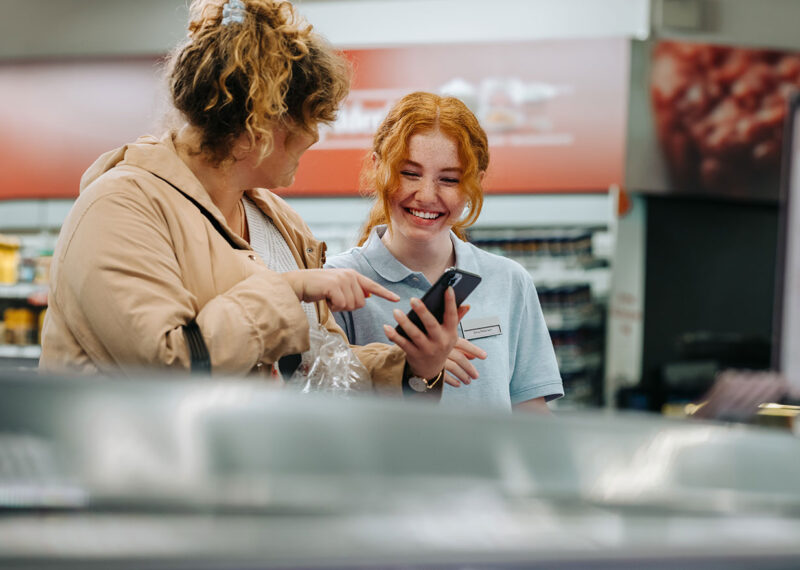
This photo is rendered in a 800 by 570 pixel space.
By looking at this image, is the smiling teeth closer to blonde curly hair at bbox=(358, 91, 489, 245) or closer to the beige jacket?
blonde curly hair at bbox=(358, 91, 489, 245)

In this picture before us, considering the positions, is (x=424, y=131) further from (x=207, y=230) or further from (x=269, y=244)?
(x=207, y=230)

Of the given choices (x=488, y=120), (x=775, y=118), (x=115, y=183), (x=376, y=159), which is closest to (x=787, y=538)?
(x=115, y=183)

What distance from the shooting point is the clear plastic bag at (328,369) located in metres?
1.45

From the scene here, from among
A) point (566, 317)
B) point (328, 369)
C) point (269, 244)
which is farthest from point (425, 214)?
point (566, 317)

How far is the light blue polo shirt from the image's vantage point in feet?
6.11

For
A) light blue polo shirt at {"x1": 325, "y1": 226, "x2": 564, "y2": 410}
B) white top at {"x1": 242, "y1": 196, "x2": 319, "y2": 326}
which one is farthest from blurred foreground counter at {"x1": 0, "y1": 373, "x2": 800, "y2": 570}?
light blue polo shirt at {"x1": 325, "y1": 226, "x2": 564, "y2": 410}

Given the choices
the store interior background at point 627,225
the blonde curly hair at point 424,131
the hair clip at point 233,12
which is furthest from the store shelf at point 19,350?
the hair clip at point 233,12

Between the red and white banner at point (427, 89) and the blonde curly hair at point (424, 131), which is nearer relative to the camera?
the blonde curly hair at point (424, 131)

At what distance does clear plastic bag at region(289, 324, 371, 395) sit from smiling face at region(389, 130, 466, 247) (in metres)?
0.44

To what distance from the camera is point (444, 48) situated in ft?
21.1

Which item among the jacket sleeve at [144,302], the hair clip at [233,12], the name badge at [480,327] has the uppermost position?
the hair clip at [233,12]

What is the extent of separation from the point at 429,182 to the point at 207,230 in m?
0.65

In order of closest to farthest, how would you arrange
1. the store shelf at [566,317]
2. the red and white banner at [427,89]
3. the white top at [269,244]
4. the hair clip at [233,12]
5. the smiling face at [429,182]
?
1. the hair clip at [233,12]
2. the white top at [269,244]
3. the smiling face at [429,182]
4. the store shelf at [566,317]
5. the red and white banner at [427,89]

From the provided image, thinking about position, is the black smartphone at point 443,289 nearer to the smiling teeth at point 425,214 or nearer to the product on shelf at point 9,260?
the smiling teeth at point 425,214
